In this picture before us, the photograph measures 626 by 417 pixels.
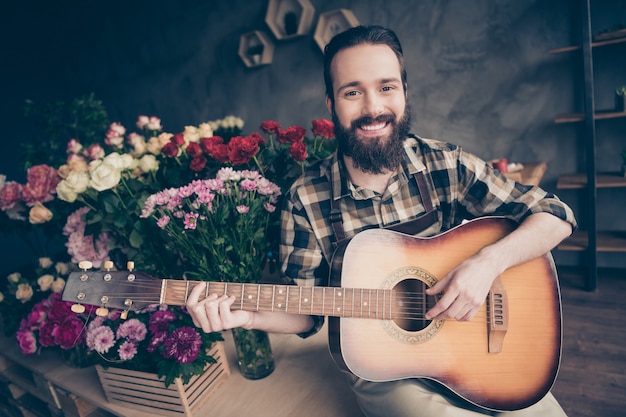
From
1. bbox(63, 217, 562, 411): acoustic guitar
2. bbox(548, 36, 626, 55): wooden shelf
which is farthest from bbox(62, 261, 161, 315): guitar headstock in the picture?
bbox(548, 36, 626, 55): wooden shelf

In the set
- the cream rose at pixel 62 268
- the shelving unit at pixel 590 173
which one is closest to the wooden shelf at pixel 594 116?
the shelving unit at pixel 590 173

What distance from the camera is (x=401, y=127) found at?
1.26 meters

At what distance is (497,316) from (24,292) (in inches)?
65.3

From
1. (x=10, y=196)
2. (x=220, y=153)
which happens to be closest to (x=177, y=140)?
(x=220, y=153)

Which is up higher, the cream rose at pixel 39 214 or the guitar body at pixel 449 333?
the cream rose at pixel 39 214

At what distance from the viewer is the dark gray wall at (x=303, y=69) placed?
8.55 ft

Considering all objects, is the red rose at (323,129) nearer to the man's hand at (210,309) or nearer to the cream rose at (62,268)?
the man's hand at (210,309)

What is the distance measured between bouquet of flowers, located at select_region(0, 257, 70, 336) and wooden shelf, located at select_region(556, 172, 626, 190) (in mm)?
2767

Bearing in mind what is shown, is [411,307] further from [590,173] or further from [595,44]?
[595,44]

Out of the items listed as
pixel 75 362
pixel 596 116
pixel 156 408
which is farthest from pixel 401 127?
pixel 596 116

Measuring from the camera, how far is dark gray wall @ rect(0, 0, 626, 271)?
103 inches

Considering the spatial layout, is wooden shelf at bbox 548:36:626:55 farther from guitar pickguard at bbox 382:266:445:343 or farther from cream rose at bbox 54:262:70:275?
cream rose at bbox 54:262:70:275

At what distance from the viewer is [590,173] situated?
235 centimetres

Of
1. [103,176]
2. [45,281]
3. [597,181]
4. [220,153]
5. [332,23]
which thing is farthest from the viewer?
[332,23]
